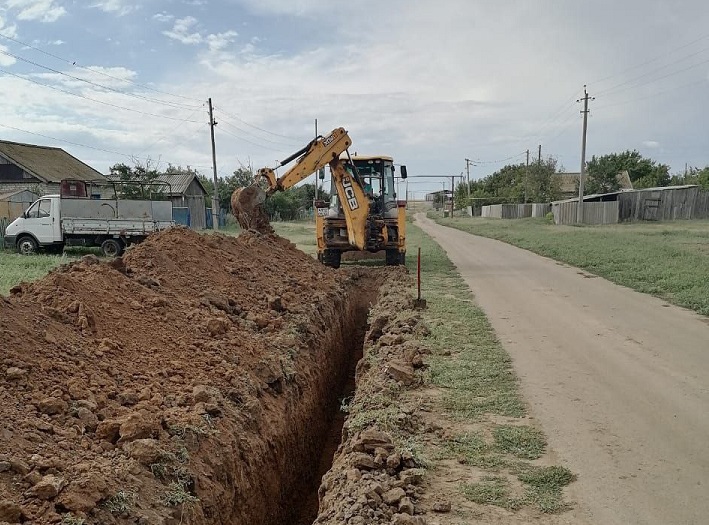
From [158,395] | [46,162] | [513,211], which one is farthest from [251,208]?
[513,211]

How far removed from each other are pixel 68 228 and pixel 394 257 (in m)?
11.6

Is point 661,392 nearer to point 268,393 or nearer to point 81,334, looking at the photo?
point 268,393

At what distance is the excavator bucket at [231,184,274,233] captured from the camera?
52.0 feet

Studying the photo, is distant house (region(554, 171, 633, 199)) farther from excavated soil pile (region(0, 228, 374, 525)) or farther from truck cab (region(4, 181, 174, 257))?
excavated soil pile (region(0, 228, 374, 525))

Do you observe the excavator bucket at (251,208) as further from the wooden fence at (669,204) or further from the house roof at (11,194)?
the wooden fence at (669,204)

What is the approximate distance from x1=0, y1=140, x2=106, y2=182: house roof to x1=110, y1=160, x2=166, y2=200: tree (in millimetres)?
1369

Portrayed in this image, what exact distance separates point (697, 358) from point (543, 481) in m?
4.49

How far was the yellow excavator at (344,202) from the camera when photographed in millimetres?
16047

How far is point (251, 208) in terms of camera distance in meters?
16.2

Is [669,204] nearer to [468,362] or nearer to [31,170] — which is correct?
[468,362]

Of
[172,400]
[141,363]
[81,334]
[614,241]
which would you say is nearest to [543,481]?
[172,400]

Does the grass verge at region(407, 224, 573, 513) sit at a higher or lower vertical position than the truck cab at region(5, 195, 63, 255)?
lower

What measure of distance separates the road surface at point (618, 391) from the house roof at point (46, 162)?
30852 mm

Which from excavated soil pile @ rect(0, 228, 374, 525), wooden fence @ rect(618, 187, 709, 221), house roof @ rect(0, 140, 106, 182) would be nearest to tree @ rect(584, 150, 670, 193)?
wooden fence @ rect(618, 187, 709, 221)
